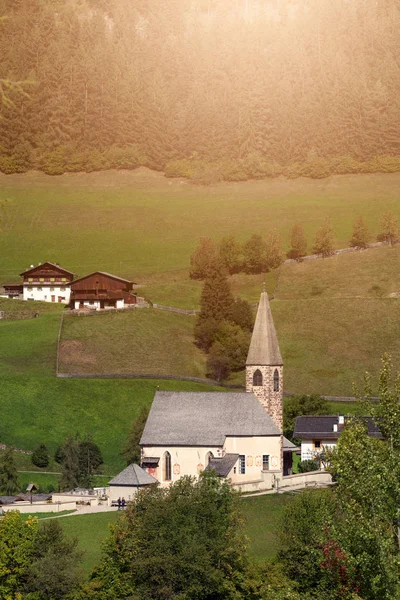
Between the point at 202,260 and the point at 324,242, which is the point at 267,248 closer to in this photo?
the point at 324,242

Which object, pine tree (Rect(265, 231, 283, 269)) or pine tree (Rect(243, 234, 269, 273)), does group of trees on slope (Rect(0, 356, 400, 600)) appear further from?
pine tree (Rect(265, 231, 283, 269))

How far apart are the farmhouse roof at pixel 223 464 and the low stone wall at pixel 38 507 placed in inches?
491

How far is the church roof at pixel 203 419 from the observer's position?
95375 mm

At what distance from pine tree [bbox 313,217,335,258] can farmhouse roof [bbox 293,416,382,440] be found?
80191mm

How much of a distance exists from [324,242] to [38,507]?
10912cm

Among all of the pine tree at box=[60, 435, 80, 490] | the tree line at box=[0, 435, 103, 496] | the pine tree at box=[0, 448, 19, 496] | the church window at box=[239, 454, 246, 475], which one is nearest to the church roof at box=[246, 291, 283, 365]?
the church window at box=[239, 454, 246, 475]

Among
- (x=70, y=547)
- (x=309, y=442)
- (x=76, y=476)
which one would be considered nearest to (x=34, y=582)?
(x=70, y=547)

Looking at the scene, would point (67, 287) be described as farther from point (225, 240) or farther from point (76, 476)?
point (76, 476)

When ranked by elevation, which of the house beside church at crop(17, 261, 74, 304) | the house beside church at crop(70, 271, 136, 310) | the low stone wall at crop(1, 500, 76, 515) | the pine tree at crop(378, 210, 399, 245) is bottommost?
the low stone wall at crop(1, 500, 76, 515)

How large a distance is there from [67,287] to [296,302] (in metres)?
33.1

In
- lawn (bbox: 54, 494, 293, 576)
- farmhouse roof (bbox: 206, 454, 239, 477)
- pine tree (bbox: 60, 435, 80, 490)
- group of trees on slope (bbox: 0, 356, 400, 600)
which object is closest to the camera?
group of trees on slope (bbox: 0, 356, 400, 600)

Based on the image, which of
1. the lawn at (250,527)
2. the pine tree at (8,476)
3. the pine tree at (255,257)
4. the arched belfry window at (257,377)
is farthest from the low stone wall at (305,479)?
the pine tree at (255,257)

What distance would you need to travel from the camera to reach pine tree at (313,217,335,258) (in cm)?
18550

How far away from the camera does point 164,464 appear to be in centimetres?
9481
